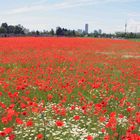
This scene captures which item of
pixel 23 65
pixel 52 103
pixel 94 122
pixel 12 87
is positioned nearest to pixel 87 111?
pixel 94 122

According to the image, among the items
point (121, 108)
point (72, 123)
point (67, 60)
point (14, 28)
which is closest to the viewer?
point (72, 123)

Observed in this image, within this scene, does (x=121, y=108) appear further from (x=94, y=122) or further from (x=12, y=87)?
(x=12, y=87)

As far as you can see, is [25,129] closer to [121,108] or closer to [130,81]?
[121,108]

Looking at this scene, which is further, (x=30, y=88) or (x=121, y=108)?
(x=30, y=88)

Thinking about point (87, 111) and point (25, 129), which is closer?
point (25, 129)

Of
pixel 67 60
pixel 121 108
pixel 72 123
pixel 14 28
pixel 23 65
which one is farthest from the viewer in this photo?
pixel 14 28

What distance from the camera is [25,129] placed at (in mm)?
7273

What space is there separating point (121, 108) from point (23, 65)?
30.7 feet

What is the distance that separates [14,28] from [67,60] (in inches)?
4279

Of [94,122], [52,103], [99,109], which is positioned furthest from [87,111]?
[52,103]

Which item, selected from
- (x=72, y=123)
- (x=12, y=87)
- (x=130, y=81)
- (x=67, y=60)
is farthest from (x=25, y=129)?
(x=67, y=60)

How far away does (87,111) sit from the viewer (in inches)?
320

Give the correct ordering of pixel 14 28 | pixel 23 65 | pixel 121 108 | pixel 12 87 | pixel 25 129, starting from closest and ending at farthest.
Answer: pixel 25 129, pixel 121 108, pixel 12 87, pixel 23 65, pixel 14 28

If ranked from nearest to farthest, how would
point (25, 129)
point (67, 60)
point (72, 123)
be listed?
point (25, 129) → point (72, 123) → point (67, 60)
